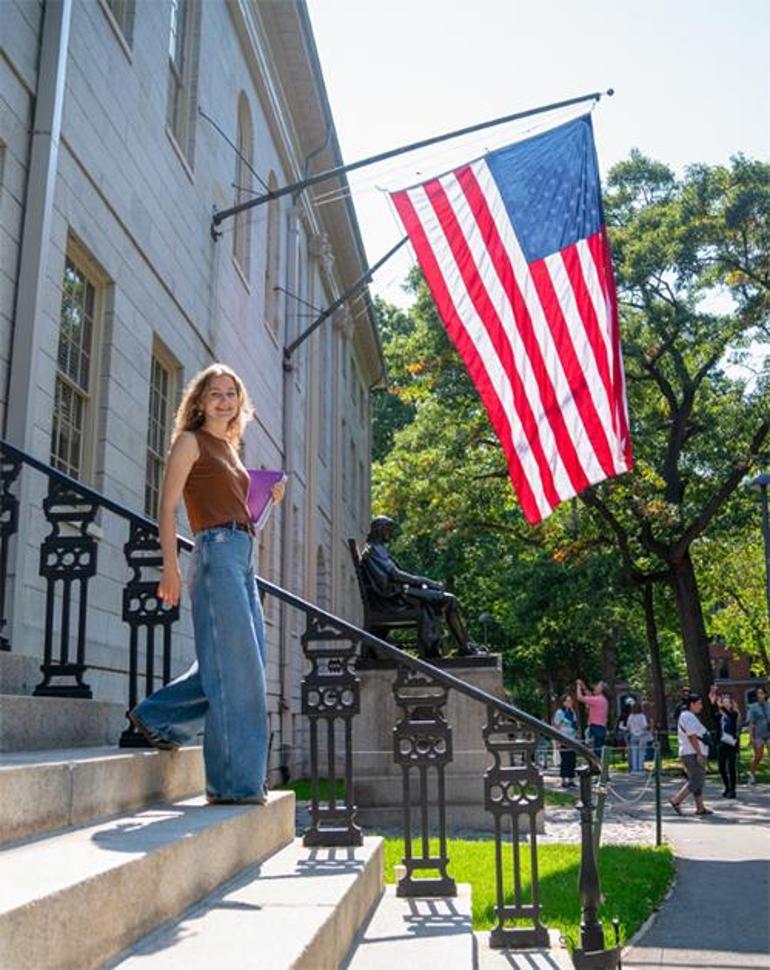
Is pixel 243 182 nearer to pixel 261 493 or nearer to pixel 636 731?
pixel 261 493

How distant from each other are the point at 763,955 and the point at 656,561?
26.2m

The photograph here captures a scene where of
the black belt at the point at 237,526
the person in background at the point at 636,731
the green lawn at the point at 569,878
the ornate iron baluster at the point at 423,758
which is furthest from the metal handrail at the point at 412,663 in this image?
the person in background at the point at 636,731

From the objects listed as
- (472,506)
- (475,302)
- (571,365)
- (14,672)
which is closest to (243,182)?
(475,302)

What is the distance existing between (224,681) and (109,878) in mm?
1736

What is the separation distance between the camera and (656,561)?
3206cm

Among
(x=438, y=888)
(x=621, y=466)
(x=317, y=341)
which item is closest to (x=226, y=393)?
(x=438, y=888)

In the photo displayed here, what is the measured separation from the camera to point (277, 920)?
3.39m

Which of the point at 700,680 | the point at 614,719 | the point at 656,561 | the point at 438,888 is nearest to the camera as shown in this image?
the point at 438,888

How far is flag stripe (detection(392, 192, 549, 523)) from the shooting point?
30.0 feet

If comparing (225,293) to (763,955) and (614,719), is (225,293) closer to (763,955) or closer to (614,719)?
(763,955)

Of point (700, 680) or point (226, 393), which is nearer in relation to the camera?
point (226, 393)

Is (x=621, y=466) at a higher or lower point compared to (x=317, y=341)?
lower

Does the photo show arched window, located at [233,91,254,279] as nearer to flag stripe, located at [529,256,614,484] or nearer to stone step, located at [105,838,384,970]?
flag stripe, located at [529,256,614,484]

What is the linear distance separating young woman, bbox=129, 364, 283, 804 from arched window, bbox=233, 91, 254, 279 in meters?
11.2
